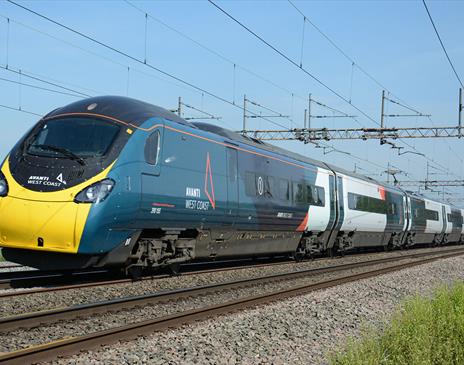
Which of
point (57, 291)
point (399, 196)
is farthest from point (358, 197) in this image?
point (57, 291)

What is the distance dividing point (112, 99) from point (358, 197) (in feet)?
45.5

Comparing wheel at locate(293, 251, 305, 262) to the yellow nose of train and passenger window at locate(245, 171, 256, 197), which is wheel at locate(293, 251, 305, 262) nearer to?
passenger window at locate(245, 171, 256, 197)

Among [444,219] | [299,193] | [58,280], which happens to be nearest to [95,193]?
[58,280]

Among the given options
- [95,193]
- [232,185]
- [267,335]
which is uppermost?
[232,185]

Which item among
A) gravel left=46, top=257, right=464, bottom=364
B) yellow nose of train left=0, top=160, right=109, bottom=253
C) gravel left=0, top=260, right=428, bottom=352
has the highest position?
yellow nose of train left=0, top=160, right=109, bottom=253

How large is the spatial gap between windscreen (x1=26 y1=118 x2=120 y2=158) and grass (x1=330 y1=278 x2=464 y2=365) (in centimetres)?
512

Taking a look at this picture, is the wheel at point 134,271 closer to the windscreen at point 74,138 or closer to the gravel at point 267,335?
the windscreen at point 74,138

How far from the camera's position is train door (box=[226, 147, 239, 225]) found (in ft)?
41.1

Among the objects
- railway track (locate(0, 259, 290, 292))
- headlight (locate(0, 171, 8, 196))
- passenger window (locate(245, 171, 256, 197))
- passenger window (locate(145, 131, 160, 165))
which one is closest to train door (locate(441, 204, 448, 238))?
passenger window (locate(245, 171, 256, 197))

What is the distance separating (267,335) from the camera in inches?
277

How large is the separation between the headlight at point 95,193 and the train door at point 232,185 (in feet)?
13.0

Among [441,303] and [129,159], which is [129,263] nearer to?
[129,159]

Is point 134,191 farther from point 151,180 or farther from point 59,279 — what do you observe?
point 59,279

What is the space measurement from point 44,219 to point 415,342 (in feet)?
18.1
